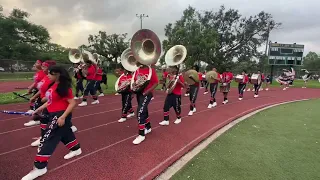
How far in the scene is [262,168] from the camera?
14.1ft

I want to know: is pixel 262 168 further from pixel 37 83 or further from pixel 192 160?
pixel 37 83

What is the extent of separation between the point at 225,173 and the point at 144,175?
1.30 metres

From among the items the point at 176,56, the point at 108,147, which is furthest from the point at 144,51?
the point at 176,56

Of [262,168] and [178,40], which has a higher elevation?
[178,40]

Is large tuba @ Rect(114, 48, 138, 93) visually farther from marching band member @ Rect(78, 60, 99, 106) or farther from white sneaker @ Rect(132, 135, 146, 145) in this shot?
marching band member @ Rect(78, 60, 99, 106)

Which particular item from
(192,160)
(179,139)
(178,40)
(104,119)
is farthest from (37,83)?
(178,40)

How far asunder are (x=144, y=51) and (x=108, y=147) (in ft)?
7.68

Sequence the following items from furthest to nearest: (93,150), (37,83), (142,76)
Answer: (37,83) < (142,76) < (93,150)

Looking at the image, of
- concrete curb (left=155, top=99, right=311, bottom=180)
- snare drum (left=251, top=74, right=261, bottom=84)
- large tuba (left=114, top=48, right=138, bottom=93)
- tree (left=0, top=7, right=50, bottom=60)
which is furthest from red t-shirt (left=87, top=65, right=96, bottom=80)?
tree (left=0, top=7, right=50, bottom=60)

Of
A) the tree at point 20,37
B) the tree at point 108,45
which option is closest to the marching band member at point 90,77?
the tree at point 20,37

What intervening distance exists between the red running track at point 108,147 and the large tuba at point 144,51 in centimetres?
129

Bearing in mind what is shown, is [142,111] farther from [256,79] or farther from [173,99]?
[256,79]

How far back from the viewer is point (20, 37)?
41875mm

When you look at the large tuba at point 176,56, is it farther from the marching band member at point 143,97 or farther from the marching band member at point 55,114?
the marching band member at point 55,114
